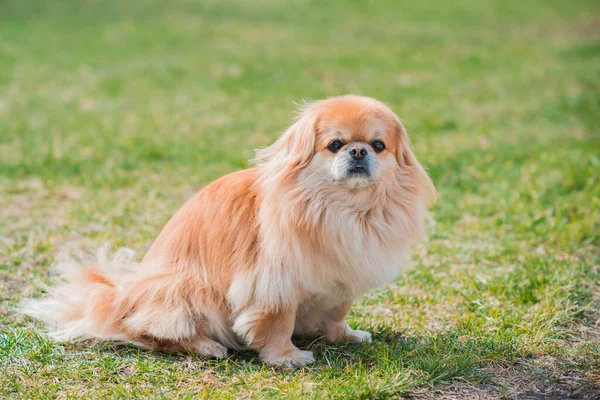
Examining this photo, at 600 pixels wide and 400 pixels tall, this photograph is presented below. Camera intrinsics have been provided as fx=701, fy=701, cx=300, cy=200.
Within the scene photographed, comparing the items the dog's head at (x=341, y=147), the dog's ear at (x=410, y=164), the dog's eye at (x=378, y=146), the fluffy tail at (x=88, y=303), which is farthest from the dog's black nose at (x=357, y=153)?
the fluffy tail at (x=88, y=303)

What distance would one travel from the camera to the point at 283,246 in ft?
9.79

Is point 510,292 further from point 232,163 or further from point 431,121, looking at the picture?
point 431,121

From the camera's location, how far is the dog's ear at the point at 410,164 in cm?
320

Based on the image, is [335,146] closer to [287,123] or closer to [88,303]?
[88,303]

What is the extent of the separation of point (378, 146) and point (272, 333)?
3.11ft

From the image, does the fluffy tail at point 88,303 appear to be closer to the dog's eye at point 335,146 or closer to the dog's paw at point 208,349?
the dog's paw at point 208,349

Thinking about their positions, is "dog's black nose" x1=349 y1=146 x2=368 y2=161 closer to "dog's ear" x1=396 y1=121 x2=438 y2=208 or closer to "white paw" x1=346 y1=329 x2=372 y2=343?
"dog's ear" x1=396 y1=121 x2=438 y2=208

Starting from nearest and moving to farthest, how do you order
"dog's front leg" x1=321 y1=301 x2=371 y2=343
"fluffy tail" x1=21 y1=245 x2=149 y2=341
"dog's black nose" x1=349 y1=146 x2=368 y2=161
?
1. "dog's black nose" x1=349 y1=146 x2=368 y2=161
2. "fluffy tail" x1=21 y1=245 x2=149 y2=341
3. "dog's front leg" x1=321 y1=301 x2=371 y2=343

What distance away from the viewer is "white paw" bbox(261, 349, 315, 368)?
3.07m

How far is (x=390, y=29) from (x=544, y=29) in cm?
319

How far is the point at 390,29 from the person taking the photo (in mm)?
13430

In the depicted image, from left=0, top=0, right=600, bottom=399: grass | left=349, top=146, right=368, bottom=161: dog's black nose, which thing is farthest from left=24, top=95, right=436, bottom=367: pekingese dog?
left=0, top=0, right=600, bottom=399: grass

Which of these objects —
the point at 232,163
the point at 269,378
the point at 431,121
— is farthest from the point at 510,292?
the point at 431,121

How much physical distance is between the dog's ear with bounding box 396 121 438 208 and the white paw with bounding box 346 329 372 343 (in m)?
0.69
